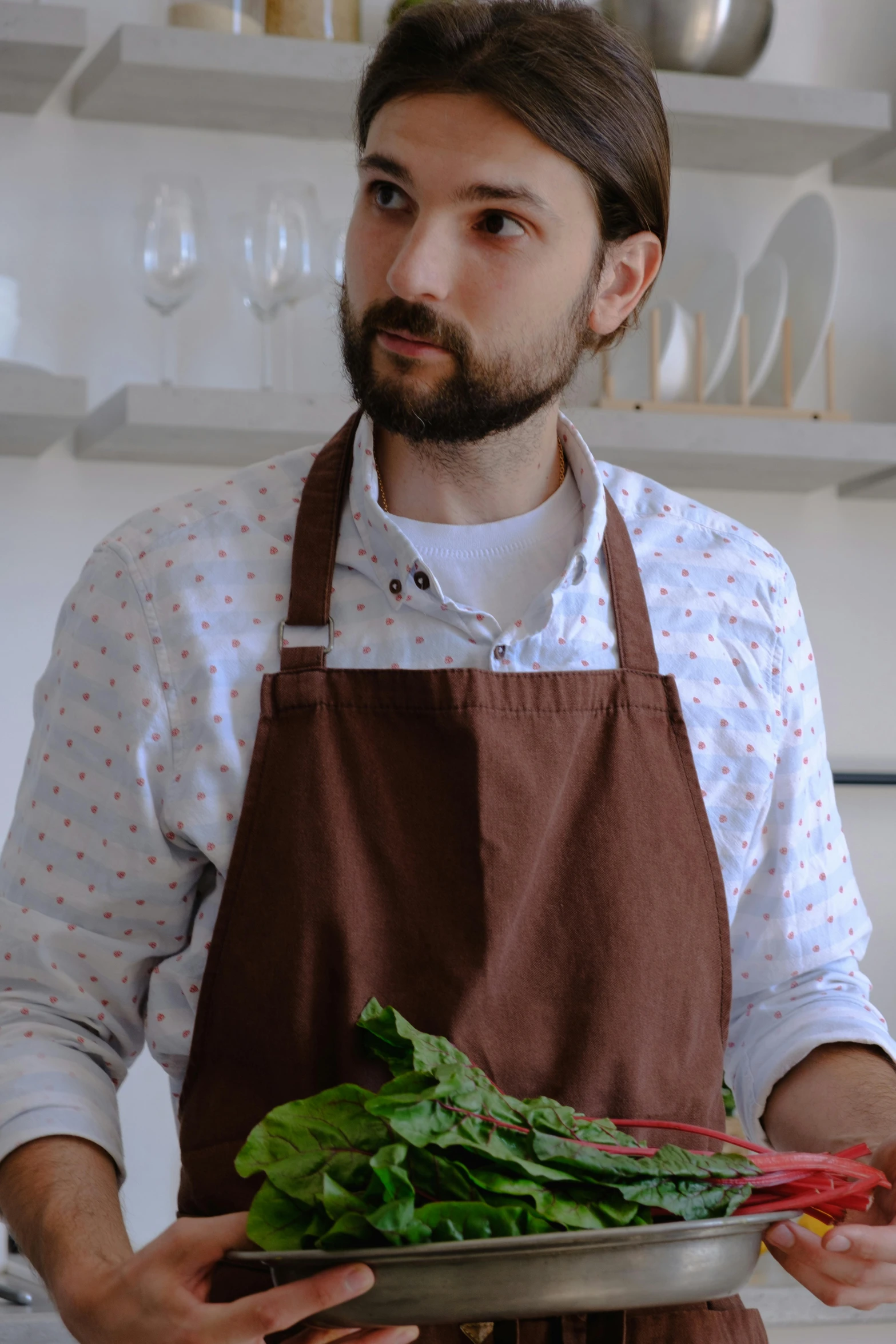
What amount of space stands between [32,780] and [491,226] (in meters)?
0.52

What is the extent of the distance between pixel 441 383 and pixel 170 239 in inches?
35.1

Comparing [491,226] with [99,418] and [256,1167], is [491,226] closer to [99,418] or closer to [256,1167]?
[256,1167]

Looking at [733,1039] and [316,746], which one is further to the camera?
[733,1039]

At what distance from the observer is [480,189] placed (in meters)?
1.13

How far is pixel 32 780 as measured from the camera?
3.65 feet

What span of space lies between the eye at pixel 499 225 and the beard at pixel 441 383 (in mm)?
79

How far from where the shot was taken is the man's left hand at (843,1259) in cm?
91

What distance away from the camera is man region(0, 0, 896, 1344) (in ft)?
3.44

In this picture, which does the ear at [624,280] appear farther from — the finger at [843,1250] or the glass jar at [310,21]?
the glass jar at [310,21]

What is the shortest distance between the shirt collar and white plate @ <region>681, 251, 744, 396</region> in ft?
3.13

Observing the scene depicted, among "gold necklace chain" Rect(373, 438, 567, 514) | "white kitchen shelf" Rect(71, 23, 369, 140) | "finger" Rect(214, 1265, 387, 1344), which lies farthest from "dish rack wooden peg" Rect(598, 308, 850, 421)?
"finger" Rect(214, 1265, 387, 1344)

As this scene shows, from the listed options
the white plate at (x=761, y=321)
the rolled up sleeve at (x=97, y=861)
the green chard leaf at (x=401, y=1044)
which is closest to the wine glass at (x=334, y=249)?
the white plate at (x=761, y=321)

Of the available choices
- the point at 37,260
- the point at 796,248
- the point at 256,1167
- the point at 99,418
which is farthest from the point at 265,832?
the point at 796,248

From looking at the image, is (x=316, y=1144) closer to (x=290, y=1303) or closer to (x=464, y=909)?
(x=290, y=1303)
